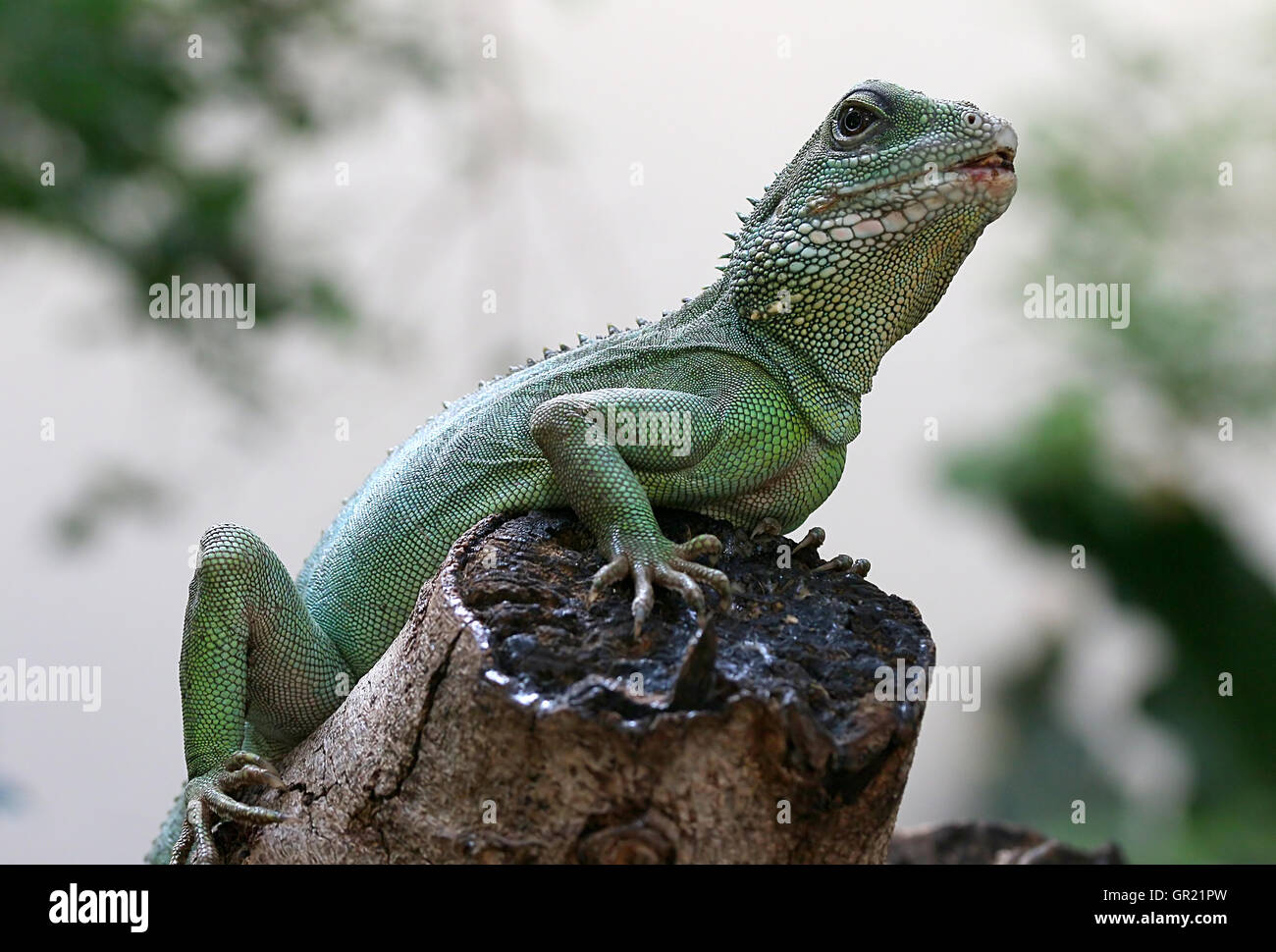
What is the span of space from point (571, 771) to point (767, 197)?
2473 millimetres

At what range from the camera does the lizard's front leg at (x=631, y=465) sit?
342 centimetres

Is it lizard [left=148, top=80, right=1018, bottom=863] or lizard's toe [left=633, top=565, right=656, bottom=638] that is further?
lizard [left=148, top=80, right=1018, bottom=863]

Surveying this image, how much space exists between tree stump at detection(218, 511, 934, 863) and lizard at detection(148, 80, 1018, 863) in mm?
516

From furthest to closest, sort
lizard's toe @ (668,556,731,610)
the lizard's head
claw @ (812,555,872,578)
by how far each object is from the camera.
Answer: the lizard's head
claw @ (812,555,872,578)
lizard's toe @ (668,556,731,610)

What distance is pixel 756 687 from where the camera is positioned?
2984 millimetres

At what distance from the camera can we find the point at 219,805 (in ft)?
12.5

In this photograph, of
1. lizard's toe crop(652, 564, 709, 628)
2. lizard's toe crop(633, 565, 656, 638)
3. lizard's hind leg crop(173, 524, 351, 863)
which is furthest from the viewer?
lizard's hind leg crop(173, 524, 351, 863)

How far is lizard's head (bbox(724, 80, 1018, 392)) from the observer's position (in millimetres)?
4211

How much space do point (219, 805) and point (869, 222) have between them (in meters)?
2.96

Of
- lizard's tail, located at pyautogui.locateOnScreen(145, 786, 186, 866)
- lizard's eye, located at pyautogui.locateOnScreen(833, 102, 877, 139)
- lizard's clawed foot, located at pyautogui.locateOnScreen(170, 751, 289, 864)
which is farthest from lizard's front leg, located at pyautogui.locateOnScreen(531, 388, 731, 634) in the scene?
lizard's tail, located at pyautogui.locateOnScreen(145, 786, 186, 866)

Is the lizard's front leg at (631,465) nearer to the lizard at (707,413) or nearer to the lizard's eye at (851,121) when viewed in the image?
the lizard at (707,413)

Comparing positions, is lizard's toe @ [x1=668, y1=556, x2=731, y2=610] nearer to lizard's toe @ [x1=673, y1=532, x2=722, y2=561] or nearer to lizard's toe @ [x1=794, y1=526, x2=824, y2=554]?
lizard's toe @ [x1=673, y1=532, x2=722, y2=561]

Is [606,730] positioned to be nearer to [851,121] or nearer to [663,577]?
[663,577]
